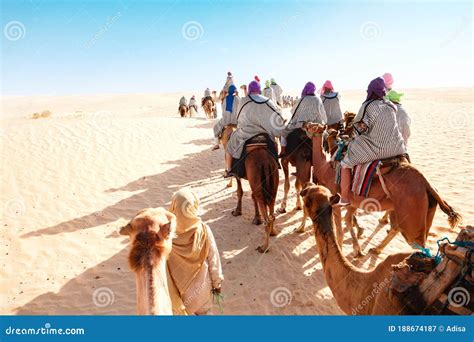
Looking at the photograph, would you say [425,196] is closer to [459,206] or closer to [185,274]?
[185,274]

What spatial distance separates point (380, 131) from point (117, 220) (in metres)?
6.00

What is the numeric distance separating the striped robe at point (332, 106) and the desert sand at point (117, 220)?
7.91ft

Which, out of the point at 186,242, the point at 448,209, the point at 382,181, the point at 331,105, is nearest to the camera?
the point at 186,242

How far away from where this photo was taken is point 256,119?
6230 mm

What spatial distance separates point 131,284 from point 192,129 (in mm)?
13756

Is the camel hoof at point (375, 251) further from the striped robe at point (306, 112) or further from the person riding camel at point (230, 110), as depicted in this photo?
the person riding camel at point (230, 110)

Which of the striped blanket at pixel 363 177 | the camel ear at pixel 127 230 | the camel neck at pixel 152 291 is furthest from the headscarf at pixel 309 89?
the camel neck at pixel 152 291

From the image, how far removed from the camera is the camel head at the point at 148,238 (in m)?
1.72

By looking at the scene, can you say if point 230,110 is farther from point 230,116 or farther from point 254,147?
point 254,147

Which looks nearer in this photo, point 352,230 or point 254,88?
point 352,230

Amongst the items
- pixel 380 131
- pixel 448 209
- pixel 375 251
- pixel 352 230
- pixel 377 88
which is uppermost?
pixel 377 88

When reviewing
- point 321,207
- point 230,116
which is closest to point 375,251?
point 321,207

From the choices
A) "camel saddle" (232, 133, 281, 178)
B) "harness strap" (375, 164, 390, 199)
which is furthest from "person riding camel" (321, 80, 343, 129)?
"harness strap" (375, 164, 390, 199)

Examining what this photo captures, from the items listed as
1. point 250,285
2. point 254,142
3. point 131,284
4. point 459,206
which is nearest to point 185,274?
point 250,285
